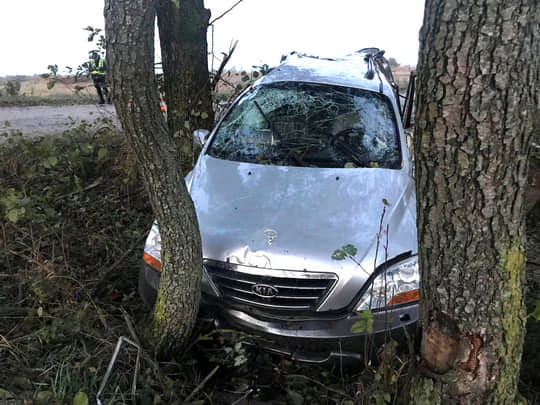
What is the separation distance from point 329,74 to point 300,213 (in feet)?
6.03

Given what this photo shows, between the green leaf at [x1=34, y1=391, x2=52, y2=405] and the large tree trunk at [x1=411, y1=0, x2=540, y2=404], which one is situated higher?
the large tree trunk at [x1=411, y1=0, x2=540, y2=404]

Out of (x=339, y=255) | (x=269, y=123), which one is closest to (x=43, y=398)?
(x=339, y=255)

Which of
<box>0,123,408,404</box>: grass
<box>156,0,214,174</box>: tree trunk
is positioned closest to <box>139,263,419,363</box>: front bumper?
<box>0,123,408,404</box>: grass

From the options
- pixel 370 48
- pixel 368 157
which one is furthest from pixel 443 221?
pixel 370 48

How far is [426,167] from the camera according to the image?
134cm

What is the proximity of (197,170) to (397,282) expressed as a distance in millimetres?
1627

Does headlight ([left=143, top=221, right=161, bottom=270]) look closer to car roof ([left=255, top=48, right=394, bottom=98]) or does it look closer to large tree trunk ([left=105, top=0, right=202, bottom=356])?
large tree trunk ([left=105, top=0, right=202, bottom=356])

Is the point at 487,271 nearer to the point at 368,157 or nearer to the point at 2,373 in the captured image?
the point at 368,157

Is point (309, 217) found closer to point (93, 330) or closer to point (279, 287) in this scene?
point (279, 287)

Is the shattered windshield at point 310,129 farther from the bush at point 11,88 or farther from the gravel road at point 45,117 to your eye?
the gravel road at point 45,117

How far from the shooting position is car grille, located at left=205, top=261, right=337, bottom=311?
7.42 ft

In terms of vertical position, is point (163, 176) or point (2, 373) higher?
point (163, 176)

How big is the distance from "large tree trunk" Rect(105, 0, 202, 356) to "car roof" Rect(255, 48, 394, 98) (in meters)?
1.91

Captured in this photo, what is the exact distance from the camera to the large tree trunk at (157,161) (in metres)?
1.94
